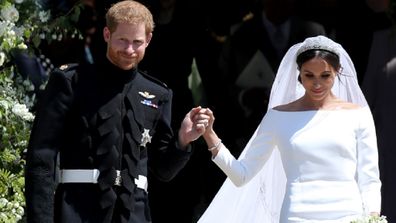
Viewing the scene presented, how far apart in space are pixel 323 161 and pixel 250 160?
0.45 m

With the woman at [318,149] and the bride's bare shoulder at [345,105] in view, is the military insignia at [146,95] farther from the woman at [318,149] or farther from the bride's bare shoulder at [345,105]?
the bride's bare shoulder at [345,105]

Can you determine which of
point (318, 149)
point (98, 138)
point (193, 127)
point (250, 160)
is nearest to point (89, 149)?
point (98, 138)

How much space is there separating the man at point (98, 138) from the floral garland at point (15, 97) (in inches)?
31.6

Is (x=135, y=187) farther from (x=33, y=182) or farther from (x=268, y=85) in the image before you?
(x=268, y=85)

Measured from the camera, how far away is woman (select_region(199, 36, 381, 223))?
5598 mm

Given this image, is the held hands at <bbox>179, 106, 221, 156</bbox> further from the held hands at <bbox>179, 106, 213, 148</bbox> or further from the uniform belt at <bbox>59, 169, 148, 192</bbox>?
the uniform belt at <bbox>59, 169, 148, 192</bbox>

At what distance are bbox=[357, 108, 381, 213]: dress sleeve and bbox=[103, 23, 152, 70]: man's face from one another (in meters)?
1.18

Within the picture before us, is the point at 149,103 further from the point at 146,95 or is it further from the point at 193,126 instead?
the point at 193,126

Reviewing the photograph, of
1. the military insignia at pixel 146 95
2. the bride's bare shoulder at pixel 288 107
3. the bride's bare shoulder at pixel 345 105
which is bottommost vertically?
the bride's bare shoulder at pixel 288 107

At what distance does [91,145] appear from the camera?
5203 millimetres

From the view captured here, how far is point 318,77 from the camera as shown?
18.7 feet

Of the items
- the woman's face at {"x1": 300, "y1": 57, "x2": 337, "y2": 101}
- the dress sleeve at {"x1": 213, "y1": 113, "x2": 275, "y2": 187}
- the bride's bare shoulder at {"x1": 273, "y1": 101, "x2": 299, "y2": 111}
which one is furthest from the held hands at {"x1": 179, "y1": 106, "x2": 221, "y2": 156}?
the woman's face at {"x1": 300, "y1": 57, "x2": 337, "y2": 101}

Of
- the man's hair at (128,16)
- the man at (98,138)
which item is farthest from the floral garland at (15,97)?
the man's hair at (128,16)

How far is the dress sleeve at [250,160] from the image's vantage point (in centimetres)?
588
